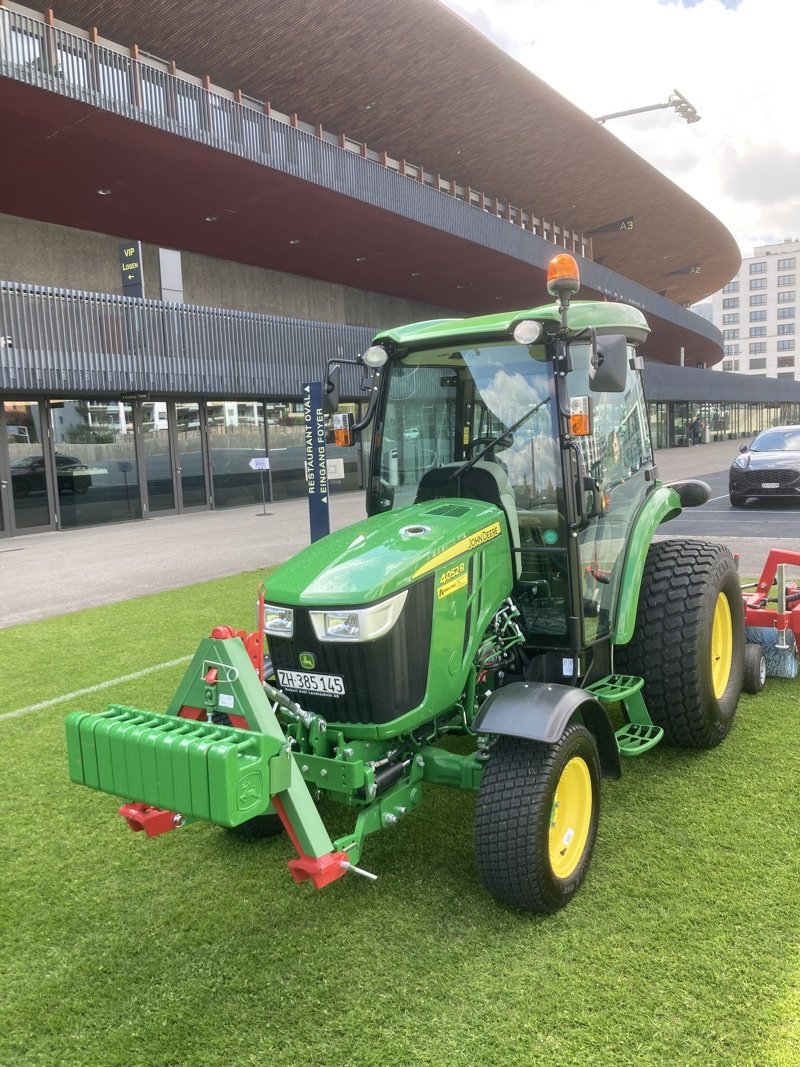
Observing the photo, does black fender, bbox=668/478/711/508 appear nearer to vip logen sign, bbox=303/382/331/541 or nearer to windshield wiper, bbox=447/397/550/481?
windshield wiper, bbox=447/397/550/481

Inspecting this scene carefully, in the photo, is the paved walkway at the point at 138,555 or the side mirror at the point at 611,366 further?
the paved walkway at the point at 138,555

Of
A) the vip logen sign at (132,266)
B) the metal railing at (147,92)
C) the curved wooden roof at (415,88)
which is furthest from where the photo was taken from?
the vip logen sign at (132,266)

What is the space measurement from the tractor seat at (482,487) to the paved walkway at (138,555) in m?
5.87

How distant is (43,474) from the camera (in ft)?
49.1

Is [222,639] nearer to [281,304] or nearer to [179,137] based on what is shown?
[179,137]

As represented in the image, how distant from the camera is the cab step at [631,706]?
146 inches

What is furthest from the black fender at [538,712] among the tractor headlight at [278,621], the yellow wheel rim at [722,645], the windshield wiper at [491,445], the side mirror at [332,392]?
the side mirror at [332,392]

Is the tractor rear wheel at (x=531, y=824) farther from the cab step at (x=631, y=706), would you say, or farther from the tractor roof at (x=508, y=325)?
the tractor roof at (x=508, y=325)

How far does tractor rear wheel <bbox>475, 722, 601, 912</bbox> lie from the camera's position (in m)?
2.76

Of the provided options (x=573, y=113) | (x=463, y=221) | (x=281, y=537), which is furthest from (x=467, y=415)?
(x=573, y=113)

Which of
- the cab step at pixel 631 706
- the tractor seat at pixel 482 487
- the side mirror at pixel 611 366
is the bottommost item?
the cab step at pixel 631 706

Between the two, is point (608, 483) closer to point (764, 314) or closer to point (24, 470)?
point (24, 470)

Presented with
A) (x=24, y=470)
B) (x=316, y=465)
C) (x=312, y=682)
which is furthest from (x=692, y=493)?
(x=24, y=470)

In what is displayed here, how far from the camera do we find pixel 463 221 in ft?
68.9
